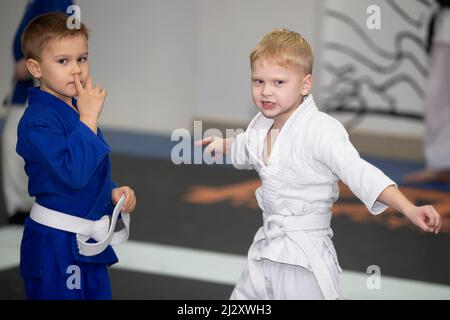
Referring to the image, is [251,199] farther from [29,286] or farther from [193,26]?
[29,286]

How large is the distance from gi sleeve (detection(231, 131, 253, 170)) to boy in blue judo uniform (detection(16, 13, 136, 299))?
0.97ft

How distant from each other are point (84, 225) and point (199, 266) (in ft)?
5.11

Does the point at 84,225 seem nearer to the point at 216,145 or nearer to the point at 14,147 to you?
the point at 216,145

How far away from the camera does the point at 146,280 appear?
3.48 m

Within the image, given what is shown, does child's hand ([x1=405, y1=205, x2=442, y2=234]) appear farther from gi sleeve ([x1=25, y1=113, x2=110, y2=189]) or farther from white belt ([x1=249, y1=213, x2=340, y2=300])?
gi sleeve ([x1=25, y1=113, x2=110, y2=189])

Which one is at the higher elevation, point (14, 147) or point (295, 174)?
point (14, 147)

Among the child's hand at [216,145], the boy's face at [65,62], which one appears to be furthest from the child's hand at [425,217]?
the boy's face at [65,62]

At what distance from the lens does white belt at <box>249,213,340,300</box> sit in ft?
6.89

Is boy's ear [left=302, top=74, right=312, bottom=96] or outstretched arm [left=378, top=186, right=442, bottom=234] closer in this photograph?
outstretched arm [left=378, top=186, right=442, bottom=234]

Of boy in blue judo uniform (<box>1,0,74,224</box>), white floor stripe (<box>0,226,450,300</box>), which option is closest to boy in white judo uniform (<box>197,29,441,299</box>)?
white floor stripe (<box>0,226,450,300</box>)

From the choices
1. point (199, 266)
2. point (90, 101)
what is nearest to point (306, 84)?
point (90, 101)

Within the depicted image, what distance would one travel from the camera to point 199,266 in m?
3.72

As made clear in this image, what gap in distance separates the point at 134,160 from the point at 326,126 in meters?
3.33
